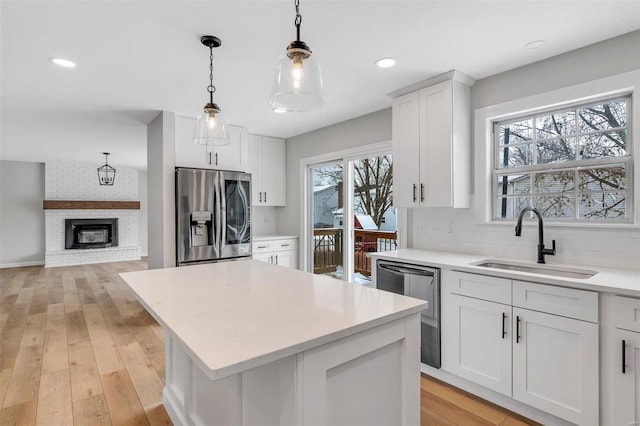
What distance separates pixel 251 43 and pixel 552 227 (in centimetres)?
250

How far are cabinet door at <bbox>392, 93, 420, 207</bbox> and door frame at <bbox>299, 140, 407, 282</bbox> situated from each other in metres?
0.41

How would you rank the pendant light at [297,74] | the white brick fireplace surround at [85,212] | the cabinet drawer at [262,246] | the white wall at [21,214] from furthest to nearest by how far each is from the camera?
the white brick fireplace surround at [85,212]
the white wall at [21,214]
the cabinet drawer at [262,246]
the pendant light at [297,74]

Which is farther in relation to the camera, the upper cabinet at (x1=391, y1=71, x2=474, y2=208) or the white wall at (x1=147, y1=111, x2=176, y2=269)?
the white wall at (x1=147, y1=111, x2=176, y2=269)

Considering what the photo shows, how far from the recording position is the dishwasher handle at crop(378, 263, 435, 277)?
2.55 m

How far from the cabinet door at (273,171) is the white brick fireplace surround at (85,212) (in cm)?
545

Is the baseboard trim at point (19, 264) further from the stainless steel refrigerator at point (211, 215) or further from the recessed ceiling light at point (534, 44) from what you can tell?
the recessed ceiling light at point (534, 44)

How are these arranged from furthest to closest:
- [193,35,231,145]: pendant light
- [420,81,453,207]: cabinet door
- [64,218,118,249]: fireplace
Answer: [64,218,118,249]: fireplace
[420,81,453,207]: cabinet door
[193,35,231,145]: pendant light

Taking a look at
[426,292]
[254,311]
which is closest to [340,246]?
[426,292]

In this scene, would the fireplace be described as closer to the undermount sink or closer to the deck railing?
the deck railing

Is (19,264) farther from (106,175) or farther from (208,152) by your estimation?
(208,152)

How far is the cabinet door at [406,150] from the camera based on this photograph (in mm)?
2967

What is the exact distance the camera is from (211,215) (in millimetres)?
3900

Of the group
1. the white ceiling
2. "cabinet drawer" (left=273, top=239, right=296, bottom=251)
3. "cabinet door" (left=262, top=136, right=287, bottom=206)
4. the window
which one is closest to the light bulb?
the white ceiling

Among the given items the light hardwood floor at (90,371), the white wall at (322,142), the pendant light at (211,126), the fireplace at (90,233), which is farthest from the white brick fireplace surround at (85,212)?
the pendant light at (211,126)
